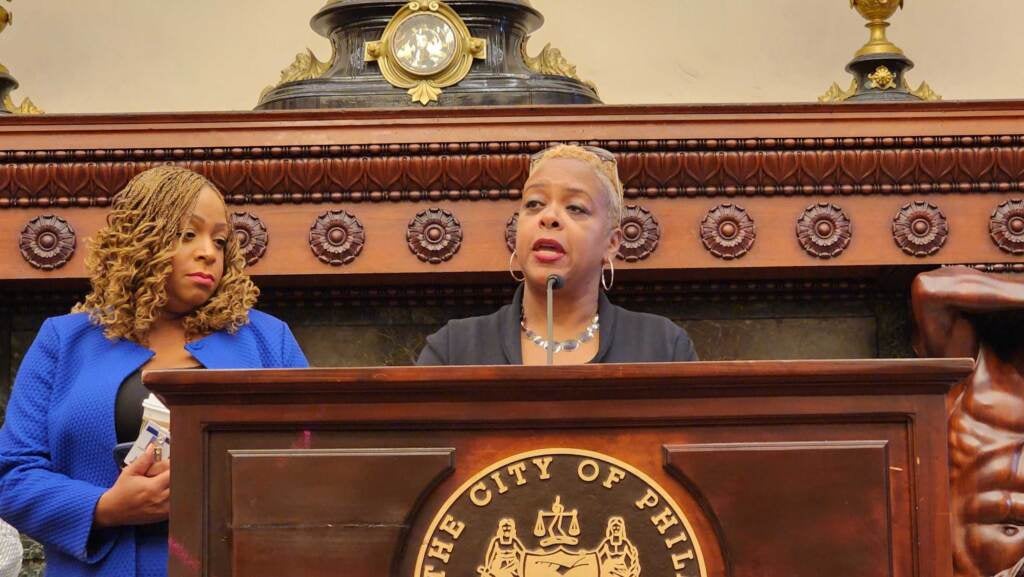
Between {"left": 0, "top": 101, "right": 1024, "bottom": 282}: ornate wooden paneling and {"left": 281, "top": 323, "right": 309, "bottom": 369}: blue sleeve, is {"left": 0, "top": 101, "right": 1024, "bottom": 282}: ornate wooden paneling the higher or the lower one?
the higher one

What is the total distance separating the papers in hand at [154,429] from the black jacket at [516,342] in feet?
1.31

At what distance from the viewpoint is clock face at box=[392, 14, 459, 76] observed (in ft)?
13.1

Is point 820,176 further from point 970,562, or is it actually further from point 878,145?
point 970,562

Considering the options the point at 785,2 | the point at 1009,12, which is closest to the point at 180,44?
the point at 785,2

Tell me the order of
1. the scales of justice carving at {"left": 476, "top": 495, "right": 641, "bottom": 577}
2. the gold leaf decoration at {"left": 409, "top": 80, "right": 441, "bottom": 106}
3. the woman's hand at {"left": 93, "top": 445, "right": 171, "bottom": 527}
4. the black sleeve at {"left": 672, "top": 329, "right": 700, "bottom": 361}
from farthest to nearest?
the gold leaf decoration at {"left": 409, "top": 80, "right": 441, "bottom": 106}
the black sleeve at {"left": 672, "top": 329, "right": 700, "bottom": 361}
the woman's hand at {"left": 93, "top": 445, "right": 171, "bottom": 527}
the scales of justice carving at {"left": 476, "top": 495, "right": 641, "bottom": 577}

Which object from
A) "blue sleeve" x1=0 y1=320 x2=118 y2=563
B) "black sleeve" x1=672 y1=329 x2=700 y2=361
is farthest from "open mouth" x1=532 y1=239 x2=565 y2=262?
"blue sleeve" x1=0 y1=320 x2=118 y2=563

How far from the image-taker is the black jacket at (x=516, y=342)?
2754 mm

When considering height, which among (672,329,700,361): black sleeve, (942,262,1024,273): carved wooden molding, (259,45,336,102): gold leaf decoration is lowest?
(672,329,700,361): black sleeve

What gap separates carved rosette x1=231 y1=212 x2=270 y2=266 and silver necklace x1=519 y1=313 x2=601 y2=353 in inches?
43.5

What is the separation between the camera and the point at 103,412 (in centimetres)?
274

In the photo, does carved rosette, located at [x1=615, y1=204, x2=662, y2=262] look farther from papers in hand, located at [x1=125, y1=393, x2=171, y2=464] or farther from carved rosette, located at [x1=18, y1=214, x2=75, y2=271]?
papers in hand, located at [x1=125, y1=393, x2=171, y2=464]

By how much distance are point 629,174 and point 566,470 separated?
168 centimetres

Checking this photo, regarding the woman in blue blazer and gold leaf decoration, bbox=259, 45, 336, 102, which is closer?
the woman in blue blazer

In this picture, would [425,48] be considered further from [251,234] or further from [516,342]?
[516,342]
